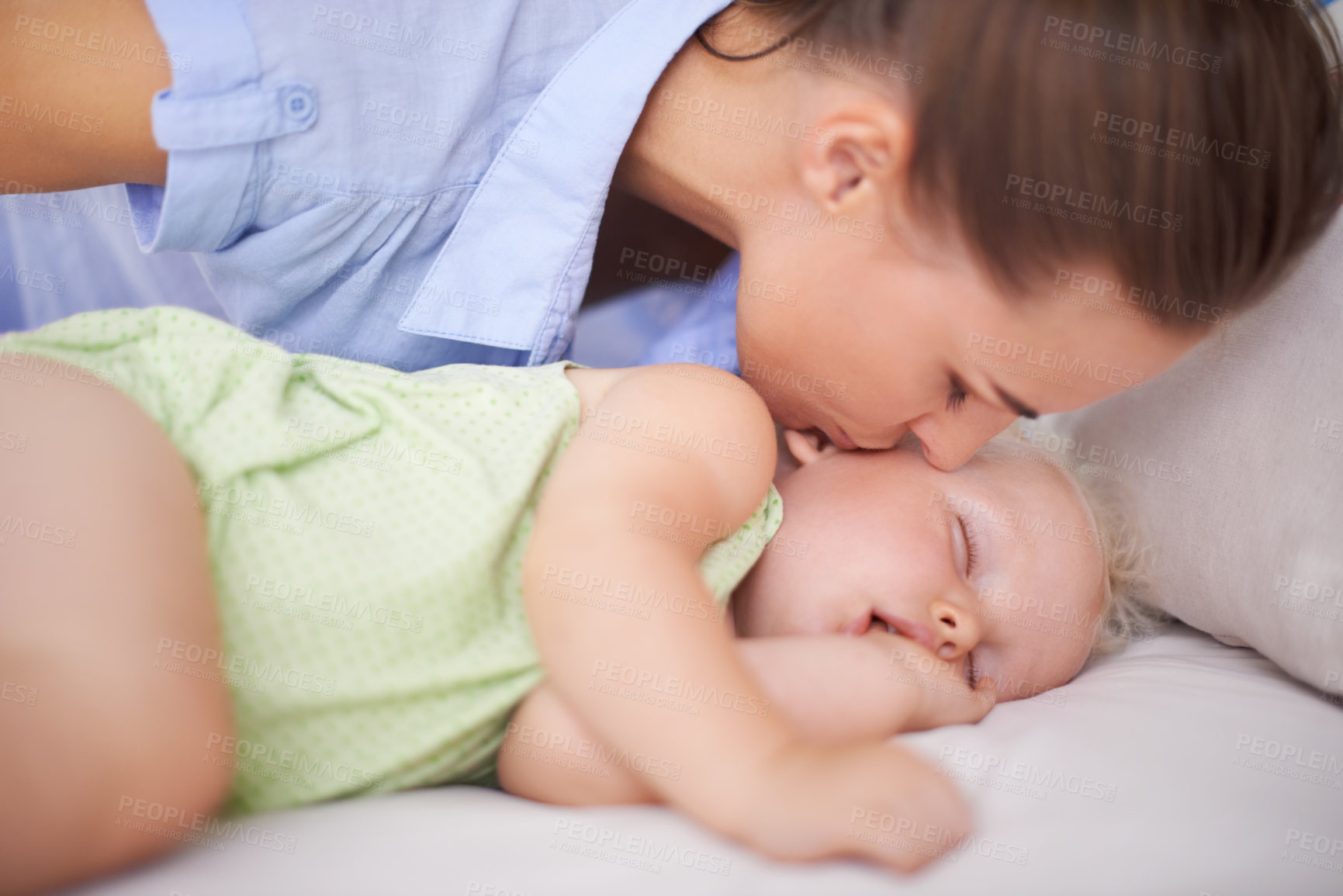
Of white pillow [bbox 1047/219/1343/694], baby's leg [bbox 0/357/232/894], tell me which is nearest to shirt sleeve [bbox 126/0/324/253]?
baby's leg [bbox 0/357/232/894]

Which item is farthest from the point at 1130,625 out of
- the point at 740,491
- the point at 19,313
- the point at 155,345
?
the point at 19,313

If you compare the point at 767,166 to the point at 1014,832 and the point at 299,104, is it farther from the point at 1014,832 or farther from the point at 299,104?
the point at 1014,832

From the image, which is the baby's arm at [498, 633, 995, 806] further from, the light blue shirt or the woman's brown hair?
the light blue shirt

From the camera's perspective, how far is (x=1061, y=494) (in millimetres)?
1051

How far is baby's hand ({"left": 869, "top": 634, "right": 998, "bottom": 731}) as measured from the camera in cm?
84

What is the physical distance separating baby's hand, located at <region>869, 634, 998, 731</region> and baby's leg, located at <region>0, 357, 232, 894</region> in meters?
0.55

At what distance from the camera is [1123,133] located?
2.59ft

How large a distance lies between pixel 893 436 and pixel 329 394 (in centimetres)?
57

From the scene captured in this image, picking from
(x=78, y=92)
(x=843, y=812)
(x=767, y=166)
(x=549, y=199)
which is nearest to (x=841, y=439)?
(x=767, y=166)

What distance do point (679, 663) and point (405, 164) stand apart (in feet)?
2.06

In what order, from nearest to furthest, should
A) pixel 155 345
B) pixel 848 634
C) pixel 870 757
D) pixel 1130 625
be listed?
1. pixel 870 757
2. pixel 155 345
3. pixel 848 634
4. pixel 1130 625

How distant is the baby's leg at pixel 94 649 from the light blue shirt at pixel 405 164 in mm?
361

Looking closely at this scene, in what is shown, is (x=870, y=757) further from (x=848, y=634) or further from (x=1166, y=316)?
(x=1166, y=316)

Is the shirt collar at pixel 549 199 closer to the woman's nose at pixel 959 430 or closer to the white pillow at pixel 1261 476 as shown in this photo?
the woman's nose at pixel 959 430
